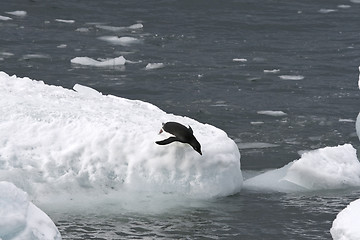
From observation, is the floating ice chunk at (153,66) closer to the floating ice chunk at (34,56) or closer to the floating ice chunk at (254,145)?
the floating ice chunk at (34,56)

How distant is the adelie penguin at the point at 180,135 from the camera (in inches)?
376

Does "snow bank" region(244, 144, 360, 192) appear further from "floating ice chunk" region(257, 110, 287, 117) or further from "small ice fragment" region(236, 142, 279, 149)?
"floating ice chunk" region(257, 110, 287, 117)

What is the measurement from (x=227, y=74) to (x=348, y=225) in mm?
8975

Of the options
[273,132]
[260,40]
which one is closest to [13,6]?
[260,40]

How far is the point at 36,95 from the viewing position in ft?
35.0

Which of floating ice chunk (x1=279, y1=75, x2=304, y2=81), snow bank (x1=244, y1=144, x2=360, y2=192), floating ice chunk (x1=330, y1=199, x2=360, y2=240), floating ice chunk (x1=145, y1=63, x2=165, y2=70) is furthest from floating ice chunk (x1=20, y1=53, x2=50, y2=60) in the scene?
floating ice chunk (x1=330, y1=199, x2=360, y2=240)

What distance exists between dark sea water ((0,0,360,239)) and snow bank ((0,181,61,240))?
1.86 meters

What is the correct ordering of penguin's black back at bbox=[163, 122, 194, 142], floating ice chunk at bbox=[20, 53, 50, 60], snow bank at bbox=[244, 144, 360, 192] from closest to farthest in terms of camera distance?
penguin's black back at bbox=[163, 122, 194, 142], snow bank at bbox=[244, 144, 360, 192], floating ice chunk at bbox=[20, 53, 50, 60]

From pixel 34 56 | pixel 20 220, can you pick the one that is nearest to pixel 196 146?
pixel 20 220

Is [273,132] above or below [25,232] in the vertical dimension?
below

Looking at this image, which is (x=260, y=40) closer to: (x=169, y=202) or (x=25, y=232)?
(x=169, y=202)

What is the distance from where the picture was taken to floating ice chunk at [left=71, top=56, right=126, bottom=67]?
16969 mm

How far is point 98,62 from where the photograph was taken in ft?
55.9

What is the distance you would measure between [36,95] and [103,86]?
4.89m
